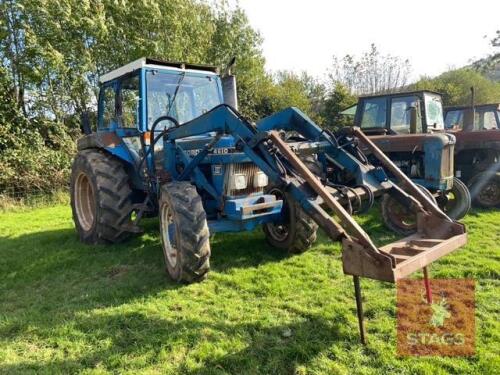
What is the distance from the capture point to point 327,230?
9.88 feet

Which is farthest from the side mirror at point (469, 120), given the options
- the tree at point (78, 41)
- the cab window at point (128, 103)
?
the tree at point (78, 41)

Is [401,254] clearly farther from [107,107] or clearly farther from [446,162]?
[107,107]

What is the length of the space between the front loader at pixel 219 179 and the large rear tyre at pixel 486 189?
14.4 feet

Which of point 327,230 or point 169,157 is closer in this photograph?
point 327,230

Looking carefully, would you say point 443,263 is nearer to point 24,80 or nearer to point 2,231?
point 2,231

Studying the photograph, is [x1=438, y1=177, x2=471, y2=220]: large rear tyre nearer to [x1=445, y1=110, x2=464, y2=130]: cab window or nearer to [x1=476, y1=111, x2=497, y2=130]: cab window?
[x1=476, y1=111, x2=497, y2=130]: cab window

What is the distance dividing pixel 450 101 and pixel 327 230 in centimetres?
2560

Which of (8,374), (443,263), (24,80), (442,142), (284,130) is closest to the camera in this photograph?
(8,374)

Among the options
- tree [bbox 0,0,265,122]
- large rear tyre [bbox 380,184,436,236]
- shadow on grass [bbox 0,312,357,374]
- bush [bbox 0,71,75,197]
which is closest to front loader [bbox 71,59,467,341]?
shadow on grass [bbox 0,312,357,374]

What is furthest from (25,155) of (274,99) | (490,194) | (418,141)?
(274,99)

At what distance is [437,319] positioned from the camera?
3334 millimetres

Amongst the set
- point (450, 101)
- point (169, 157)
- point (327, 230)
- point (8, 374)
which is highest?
point (450, 101)

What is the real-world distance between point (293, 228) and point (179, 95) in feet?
7.45

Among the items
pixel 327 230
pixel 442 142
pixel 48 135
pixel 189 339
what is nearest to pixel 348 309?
pixel 327 230
